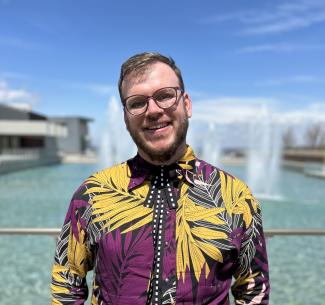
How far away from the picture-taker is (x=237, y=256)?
1.48 metres

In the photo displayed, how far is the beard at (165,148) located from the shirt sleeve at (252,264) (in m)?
0.36

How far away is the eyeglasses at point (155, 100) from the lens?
1465 millimetres

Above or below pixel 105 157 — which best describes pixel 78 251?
above

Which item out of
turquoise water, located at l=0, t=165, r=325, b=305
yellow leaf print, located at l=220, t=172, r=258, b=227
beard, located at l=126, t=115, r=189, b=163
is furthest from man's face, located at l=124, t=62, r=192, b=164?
turquoise water, located at l=0, t=165, r=325, b=305

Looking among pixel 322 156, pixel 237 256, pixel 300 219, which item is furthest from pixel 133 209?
pixel 322 156

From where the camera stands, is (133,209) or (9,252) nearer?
(133,209)

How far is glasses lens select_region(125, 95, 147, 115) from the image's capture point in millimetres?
1472

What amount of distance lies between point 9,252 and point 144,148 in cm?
580

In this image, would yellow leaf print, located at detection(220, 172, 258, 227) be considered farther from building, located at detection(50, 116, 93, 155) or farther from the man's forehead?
building, located at detection(50, 116, 93, 155)

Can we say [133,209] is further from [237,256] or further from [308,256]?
[308,256]

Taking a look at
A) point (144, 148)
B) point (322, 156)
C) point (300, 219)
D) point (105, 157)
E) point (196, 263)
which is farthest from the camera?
point (322, 156)

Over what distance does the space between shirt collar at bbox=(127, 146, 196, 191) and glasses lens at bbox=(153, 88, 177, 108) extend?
0.80 ft

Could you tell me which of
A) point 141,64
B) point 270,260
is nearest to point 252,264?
point 141,64

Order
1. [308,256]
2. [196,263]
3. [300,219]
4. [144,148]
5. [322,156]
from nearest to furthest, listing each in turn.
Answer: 1. [196,263]
2. [144,148]
3. [308,256]
4. [300,219]
5. [322,156]
